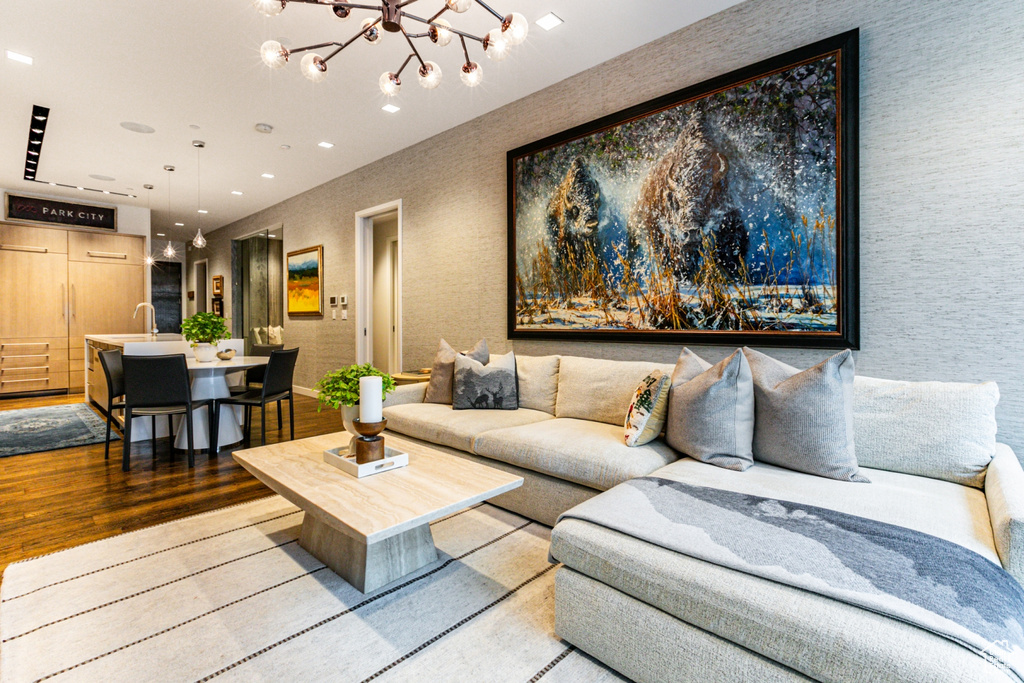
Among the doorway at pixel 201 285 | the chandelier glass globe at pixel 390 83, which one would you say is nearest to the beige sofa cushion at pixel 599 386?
the chandelier glass globe at pixel 390 83

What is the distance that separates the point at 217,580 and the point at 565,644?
140 centimetres

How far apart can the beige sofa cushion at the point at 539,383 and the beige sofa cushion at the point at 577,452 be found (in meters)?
0.47

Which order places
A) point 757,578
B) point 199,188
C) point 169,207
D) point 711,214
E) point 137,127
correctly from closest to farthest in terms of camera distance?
1. point 757,578
2. point 711,214
3. point 137,127
4. point 199,188
5. point 169,207

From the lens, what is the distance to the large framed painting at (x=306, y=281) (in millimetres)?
6191

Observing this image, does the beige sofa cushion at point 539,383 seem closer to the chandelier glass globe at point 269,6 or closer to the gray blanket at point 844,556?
the gray blanket at point 844,556

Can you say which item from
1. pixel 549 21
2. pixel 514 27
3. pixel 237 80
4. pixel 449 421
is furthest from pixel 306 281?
pixel 514 27

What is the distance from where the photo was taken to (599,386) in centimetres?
292

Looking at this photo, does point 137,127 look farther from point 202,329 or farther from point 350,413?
point 350,413

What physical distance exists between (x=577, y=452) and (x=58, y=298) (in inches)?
325

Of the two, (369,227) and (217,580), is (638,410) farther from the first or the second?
(369,227)

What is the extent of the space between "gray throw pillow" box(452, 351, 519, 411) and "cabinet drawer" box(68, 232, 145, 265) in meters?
7.00

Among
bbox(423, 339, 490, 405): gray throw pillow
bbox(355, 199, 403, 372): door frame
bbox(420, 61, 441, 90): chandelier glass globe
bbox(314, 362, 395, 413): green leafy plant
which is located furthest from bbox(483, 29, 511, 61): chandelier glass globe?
bbox(355, 199, 403, 372): door frame

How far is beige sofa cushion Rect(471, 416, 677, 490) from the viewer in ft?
6.97

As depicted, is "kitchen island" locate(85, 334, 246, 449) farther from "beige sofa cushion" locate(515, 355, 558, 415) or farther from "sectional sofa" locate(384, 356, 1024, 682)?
"sectional sofa" locate(384, 356, 1024, 682)
